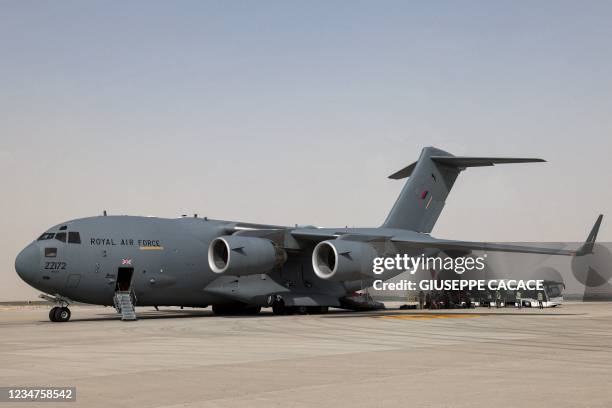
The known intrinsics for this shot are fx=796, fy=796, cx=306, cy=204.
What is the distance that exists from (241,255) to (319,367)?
17323 mm

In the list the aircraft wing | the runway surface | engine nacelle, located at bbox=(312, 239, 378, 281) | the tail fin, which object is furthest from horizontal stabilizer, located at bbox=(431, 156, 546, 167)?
the runway surface

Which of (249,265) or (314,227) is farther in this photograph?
(314,227)

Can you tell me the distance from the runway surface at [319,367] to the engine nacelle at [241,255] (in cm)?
860

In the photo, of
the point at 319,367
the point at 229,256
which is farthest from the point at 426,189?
the point at 319,367

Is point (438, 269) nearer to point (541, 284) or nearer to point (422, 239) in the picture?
point (541, 284)

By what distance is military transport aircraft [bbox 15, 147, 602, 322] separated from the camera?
27250 mm

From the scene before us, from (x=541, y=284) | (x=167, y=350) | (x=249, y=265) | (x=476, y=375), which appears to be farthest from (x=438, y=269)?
(x=476, y=375)

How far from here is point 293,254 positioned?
32.6 m

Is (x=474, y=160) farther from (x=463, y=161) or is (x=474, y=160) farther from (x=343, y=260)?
(x=343, y=260)

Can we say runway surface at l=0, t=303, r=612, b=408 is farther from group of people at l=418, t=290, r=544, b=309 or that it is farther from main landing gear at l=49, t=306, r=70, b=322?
group of people at l=418, t=290, r=544, b=309

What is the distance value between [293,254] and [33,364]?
20492mm

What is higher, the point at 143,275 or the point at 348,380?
the point at 143,275

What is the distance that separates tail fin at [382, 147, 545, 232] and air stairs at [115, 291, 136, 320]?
1142 cm

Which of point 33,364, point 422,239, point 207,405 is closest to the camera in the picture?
point 207,405
